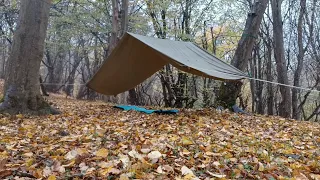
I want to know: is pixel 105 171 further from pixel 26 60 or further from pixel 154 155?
pixel 26 60

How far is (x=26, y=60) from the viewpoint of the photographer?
3383mm

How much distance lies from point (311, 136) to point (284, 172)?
4.65 ft

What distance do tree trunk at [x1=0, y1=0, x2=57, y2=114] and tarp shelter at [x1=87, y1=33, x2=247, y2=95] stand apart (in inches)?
38.2

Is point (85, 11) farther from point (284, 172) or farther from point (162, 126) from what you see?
point (284, 172)

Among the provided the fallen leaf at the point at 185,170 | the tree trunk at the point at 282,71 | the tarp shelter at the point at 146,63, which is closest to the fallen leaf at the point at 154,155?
the fallen leaf at the point at 185,170

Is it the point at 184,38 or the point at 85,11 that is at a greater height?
the point at 85,11

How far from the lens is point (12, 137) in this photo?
2107 millimetres

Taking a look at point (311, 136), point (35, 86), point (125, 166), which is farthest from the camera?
point (35, 86)

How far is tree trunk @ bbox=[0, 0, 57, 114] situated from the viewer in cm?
333

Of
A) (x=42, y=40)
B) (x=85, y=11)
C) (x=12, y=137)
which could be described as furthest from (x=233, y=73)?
(x=85, y=11)

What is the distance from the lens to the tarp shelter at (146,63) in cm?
352

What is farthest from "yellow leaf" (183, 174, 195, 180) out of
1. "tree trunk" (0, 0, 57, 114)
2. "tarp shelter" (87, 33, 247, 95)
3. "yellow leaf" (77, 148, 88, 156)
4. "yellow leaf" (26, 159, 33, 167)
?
"tree trunk" (0, 0, 57, 114)

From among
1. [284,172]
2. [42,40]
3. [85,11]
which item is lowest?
[284,172]

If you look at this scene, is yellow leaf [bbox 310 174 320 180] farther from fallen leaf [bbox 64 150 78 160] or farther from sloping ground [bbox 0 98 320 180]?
fallen leaf [bbox 64 150 78 160]
